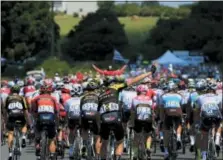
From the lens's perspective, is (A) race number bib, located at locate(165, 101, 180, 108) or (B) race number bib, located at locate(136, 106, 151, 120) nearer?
(B) race number bib, located at locate(136, 106, 151, 120)

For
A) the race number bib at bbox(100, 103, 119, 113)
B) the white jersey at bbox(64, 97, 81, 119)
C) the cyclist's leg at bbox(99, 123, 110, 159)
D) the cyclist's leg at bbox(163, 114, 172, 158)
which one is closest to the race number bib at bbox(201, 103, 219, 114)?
the cyclist's leg at bbox(163, 114, 172, 158)

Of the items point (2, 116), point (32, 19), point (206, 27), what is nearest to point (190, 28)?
point (206, 27)

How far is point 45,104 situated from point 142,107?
249 centimetres

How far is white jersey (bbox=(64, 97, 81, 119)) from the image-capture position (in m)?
18.3

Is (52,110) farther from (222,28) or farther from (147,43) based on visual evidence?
(147,43)

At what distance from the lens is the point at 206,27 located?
94.8 metres

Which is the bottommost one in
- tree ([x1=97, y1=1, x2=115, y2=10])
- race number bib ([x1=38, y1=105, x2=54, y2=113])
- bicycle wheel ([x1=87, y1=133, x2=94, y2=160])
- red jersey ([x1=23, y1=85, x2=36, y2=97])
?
bicycle wheel ([x1=87, y1=133, x2=94, y2=160])

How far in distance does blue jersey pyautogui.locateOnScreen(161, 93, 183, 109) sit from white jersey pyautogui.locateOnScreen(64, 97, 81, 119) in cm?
200

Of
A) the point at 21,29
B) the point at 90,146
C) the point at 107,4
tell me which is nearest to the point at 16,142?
the point at 90,146

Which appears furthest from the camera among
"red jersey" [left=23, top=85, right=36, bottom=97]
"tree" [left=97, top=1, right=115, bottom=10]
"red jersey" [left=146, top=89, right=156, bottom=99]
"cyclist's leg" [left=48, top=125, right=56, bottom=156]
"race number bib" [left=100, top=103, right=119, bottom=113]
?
"tree" [left=97, top=1, right=115, bottom=10]

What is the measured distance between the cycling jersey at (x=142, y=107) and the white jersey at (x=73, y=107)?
127cm

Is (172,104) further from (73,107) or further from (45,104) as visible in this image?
(45,104)

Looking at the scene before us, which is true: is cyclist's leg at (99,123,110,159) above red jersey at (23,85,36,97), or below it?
below

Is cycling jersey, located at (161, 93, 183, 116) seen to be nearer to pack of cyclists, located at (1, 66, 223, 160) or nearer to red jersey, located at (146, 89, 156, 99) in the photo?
pack of cyclists, located at (1, 66, 223, 160)
